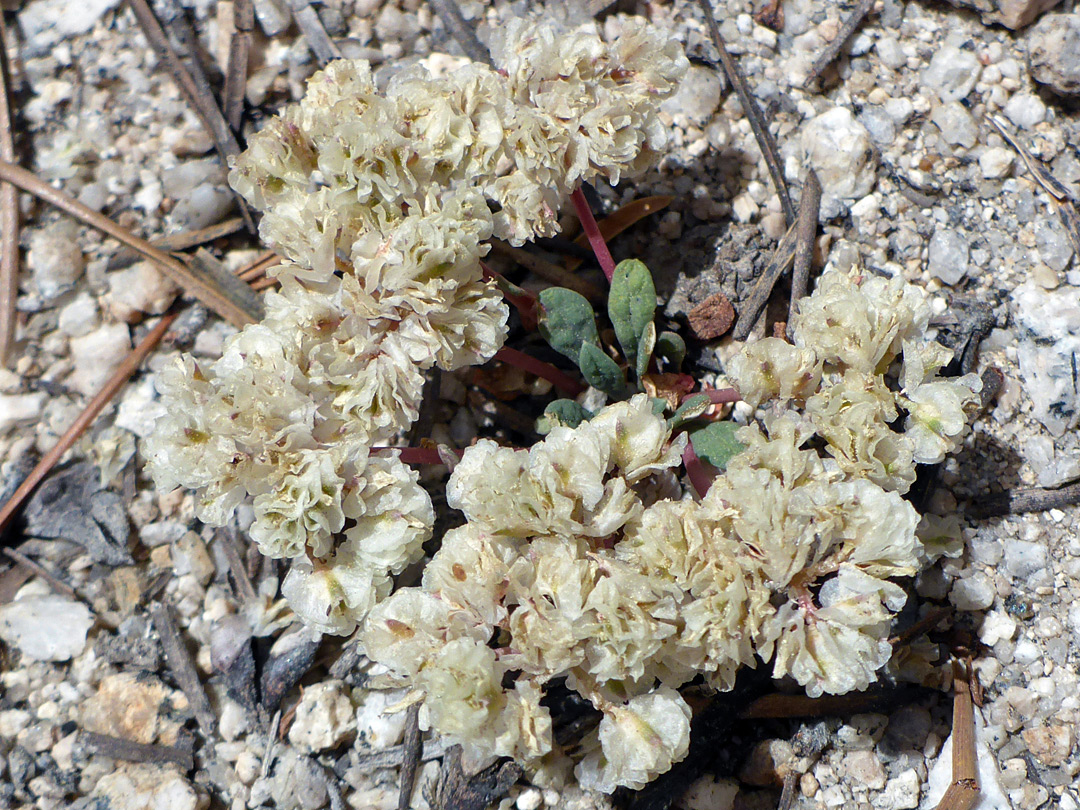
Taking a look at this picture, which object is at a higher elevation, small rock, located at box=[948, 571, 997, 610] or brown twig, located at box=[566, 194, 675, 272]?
brown twig, located at box=[566, 194, 675, 272]

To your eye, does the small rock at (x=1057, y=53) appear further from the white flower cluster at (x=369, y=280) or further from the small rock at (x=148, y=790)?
the small rock at (x=148, y=790)

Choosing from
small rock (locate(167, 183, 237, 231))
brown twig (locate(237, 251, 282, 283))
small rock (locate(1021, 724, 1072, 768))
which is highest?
small rock (locate(167, 183, 237, 231))

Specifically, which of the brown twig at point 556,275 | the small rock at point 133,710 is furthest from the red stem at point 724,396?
the small rock at point 133,710

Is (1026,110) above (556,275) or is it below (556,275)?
above

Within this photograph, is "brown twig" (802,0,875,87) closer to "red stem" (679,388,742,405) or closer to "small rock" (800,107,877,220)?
"small rock" (800,107,877,220)

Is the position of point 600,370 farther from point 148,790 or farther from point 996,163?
point 148,790

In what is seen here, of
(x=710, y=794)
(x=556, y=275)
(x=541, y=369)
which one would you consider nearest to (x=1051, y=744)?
(x=710, y=794)

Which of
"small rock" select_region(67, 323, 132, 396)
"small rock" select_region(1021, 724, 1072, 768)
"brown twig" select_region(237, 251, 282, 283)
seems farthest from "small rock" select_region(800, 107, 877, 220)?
"small rock" select_region(67, 323, 132, 396)
